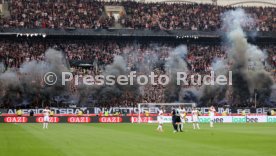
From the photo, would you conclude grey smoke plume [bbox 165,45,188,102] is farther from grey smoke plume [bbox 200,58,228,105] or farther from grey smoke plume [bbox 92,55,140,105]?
grey smoke plume [bbox 92,55,140,105]

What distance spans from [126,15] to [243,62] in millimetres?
20912

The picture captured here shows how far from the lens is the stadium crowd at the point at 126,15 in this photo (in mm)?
91688

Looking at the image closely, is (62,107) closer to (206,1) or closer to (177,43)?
(177,43)

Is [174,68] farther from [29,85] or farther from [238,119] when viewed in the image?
[29,85]

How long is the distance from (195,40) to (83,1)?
19852 mm

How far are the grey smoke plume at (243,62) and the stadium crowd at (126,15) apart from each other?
2544 millimetres

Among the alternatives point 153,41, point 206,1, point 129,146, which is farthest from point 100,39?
point 129,146

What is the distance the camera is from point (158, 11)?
99.1 metres

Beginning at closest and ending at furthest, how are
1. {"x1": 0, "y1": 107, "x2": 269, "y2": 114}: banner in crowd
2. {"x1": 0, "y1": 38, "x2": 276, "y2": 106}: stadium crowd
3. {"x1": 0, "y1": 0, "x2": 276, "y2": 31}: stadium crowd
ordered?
{"x1": 0, "y1": 107, "x2": 269, "y2": 114}: banner in crowd
{"x1": 0, "y1": 38, "x2": 276, "y2": 106}: stadium crowd
{"x1": 0, "y1": 0, "x2": 276, "y2": 31}: stadium crowd

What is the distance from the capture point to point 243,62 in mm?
92750

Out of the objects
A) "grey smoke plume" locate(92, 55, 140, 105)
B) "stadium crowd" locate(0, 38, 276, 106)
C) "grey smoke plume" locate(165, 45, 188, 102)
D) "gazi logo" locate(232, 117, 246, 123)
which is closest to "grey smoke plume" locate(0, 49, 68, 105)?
"stadium crowd" locate(0, 38, 276, 106)

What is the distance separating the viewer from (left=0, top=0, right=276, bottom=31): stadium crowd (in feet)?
301

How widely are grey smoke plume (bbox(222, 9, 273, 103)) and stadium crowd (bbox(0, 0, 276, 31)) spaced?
254 cm

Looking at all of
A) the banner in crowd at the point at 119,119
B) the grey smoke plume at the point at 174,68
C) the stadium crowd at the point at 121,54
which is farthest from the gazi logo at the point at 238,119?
the stadium crowd at the point at 121,54
